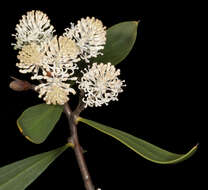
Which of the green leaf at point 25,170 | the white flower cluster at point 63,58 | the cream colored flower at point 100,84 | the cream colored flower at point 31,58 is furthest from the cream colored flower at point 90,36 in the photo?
the green leaf at point 25,170

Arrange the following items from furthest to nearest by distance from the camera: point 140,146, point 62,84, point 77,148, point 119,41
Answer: point 119,41, point 77,148, point 140,146, point 62,84

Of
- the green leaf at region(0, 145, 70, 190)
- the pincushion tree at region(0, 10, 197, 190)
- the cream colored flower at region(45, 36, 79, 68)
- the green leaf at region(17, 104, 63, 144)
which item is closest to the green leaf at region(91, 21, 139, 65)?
the pincushion tree at region(0, 10, 197, 190)

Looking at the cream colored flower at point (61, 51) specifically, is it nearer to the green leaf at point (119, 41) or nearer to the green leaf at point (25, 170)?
the green leaf at point (119, 41)

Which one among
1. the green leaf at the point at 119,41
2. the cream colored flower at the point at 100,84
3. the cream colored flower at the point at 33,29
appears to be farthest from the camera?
the green leaf at the point at 119,41

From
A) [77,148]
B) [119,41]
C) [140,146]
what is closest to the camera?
[140,146]

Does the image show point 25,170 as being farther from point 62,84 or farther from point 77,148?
point 62,84

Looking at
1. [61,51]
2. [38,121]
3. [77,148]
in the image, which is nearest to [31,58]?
[61,51]

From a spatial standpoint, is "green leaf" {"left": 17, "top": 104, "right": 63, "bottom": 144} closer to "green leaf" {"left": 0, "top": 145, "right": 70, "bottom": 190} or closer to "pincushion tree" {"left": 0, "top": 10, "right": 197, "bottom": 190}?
"pincushion tree" {"left": 0, "top": 10, "right": 197, "bottom": 190}
